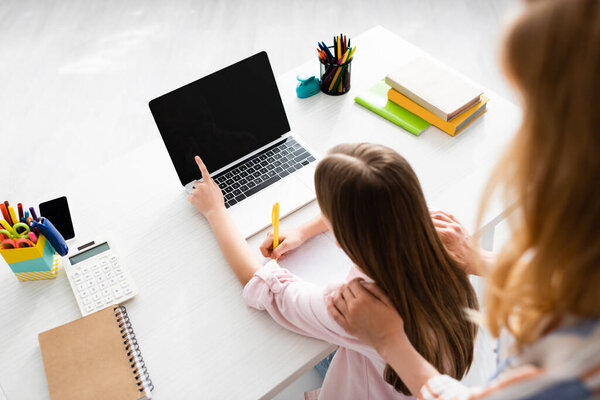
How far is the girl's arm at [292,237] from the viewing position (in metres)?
1.11

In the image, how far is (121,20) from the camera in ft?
10.1

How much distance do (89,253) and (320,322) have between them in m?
0.56

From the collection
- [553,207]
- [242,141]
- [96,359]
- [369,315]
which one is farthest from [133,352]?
[553,207]

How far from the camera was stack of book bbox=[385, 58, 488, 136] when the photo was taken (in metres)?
1.33

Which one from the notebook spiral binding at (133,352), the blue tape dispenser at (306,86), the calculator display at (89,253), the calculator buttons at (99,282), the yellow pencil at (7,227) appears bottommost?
the notebook spiral binding at (133,352)

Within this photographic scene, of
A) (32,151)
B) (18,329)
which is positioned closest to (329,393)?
(18,329)

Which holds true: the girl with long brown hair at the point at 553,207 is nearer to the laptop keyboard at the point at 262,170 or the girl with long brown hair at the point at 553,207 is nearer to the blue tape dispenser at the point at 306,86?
the laptop keyboard at the point at 262,170

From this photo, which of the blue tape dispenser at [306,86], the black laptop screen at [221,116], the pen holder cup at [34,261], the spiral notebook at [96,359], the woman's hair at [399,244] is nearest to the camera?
the woman's hair at [399,244]

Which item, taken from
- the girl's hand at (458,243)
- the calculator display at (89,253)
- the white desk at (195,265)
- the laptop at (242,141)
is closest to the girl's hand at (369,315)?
the white desk at (195,265)

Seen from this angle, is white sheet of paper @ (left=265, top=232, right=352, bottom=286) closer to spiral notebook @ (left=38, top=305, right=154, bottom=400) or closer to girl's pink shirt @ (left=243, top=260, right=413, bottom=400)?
girl's pink shirt @ (left=243, top=260, right=413, bottom=400)

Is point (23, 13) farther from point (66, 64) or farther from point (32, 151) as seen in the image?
point (32, 151)

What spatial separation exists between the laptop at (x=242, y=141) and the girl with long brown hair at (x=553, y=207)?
27.6 inches

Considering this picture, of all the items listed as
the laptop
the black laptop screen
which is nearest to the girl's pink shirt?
the laptop

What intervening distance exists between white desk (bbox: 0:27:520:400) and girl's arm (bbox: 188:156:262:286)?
0.03 m
